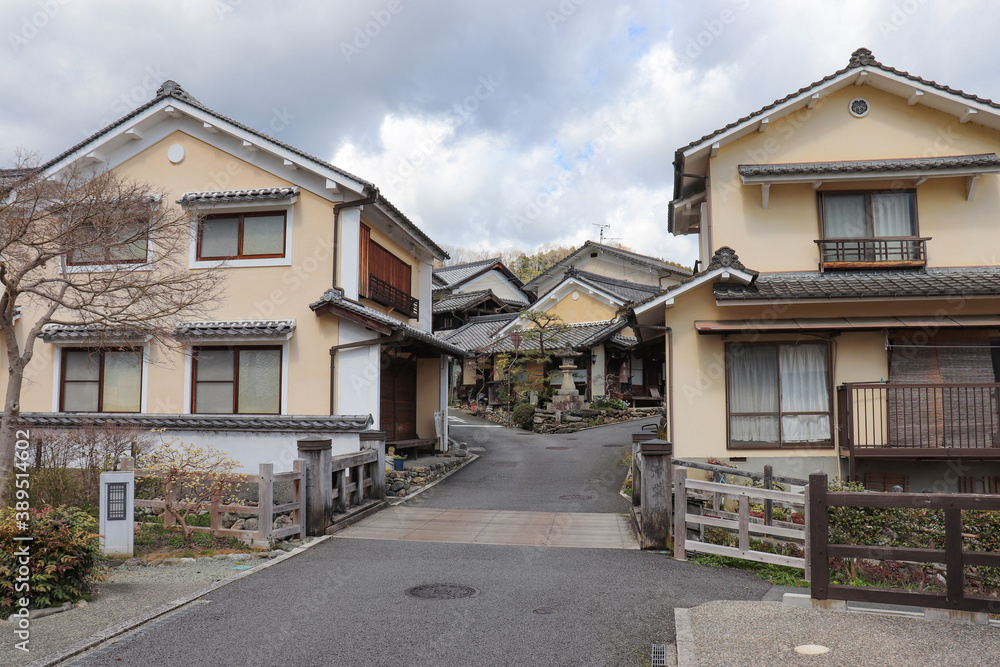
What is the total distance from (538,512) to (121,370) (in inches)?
381

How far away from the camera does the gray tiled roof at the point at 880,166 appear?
1366 centimetres

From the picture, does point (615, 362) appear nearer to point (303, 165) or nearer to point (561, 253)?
point (303, 165)

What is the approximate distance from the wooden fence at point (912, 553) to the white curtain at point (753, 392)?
279 inches

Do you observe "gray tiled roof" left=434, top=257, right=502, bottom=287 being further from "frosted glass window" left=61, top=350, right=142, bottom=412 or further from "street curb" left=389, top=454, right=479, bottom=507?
"frosted glass window" left=61, top=350, right=142, bottom=412

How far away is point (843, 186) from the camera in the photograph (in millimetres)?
14398

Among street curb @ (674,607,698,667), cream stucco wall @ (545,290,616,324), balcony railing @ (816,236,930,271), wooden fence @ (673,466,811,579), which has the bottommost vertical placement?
street curb @ (674,607,698,667)

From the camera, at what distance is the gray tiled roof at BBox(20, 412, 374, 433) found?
13.7 metres

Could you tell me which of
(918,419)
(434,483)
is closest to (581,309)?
(434,483)

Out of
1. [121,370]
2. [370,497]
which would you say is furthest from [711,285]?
[121,370]

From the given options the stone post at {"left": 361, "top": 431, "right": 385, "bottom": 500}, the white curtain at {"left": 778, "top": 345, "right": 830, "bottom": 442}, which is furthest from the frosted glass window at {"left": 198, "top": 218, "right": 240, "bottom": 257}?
the white curtain at {"left": 778, "top": 345, "right": 830, "bottom": 442}

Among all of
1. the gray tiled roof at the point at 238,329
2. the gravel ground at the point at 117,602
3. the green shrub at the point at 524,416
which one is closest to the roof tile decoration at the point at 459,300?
the green shrub at the point at 524,416

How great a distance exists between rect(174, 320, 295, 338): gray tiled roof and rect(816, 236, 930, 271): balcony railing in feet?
37.0

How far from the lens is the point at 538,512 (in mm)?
12883

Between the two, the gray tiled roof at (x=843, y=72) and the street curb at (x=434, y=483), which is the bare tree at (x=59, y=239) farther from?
the gray tiled roof at (x=843, y=72)
